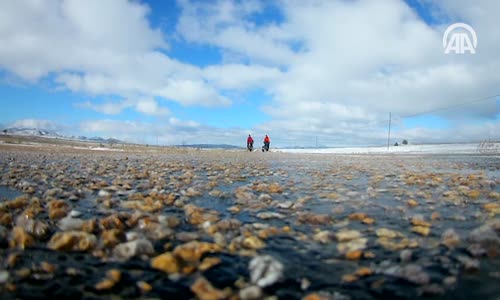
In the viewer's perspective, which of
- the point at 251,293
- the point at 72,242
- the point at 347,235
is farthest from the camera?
the point at 347,235

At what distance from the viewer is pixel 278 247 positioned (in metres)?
2.97

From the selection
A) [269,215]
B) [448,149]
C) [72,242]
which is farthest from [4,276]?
[448,149]

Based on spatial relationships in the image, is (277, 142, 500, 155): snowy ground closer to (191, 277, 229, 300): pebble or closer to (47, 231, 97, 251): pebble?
(191, 277, 229, 300): pebble

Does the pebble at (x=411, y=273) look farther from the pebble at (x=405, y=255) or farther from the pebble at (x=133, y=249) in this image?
the pebble at (x=133, y=249)

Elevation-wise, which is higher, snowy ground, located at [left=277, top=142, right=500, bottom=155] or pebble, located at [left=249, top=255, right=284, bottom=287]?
snowy ground, located at [left=277, top=142, right=500, bottom=155]

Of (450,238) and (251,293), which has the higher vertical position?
(450,238)

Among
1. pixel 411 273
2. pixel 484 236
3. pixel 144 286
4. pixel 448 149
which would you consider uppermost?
pixel 448 149

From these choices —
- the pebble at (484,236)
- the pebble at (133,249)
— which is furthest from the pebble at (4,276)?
the pebble at (484,236)

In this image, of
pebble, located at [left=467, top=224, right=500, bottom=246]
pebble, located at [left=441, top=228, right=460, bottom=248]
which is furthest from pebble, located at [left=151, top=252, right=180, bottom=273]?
pebble, located at [left=467, top=224, right=500, bottom=246]

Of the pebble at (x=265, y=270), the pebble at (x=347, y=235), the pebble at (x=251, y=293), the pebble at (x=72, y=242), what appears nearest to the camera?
the pebble at (x=251, y=293)

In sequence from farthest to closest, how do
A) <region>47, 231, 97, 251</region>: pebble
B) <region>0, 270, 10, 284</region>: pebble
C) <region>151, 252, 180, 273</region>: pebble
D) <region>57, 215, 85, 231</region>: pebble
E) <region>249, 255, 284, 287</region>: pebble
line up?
<region>57, 215, 85, 231</region>: pebble
<region>47, 231, 97, 251</region>: pebble
<region>151, 252, 180, 273</region>: pebble
<region>249, 255, 284, 287</region>: pebble
<region>0, 270, 10, 284</region>: pebble

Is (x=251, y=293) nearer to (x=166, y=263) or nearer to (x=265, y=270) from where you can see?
(x=265, y=270)

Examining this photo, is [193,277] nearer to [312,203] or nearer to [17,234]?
[17,234]

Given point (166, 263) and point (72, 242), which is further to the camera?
point (72, 242)
